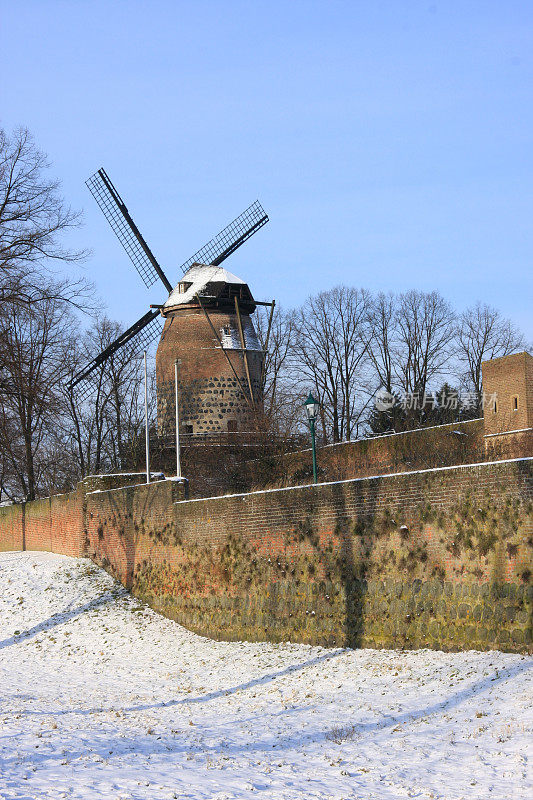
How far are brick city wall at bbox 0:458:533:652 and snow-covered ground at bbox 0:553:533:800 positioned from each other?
46cm

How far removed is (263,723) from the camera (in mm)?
10359

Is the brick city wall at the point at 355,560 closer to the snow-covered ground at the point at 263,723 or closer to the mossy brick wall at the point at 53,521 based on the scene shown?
the snow-covered ground at the point at 263,723

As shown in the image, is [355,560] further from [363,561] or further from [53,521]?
[53,521]

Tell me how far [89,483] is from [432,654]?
13.8 meters

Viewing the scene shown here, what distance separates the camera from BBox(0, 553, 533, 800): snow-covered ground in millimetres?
7641

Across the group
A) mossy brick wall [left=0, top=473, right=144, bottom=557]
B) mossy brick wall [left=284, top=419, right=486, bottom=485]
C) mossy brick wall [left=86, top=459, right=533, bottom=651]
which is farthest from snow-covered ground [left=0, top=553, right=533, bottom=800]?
mossy brick wall [left=284, top=419, right=486, bottom=485]

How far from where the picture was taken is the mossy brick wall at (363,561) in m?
11.5

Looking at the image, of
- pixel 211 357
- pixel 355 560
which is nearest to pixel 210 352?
pixel 211 357

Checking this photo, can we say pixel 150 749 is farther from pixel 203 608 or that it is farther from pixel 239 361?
pixel 239 361

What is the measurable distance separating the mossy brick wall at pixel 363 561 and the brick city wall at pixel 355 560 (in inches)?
0.7

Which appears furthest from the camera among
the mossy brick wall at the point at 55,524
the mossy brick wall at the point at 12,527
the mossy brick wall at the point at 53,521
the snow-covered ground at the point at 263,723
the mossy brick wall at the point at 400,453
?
the mossy brick wall at the point at 12,527

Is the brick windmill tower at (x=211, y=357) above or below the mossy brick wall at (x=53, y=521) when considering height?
above

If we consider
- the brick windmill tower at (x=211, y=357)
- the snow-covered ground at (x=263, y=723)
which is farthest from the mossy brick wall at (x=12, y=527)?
the snow-covered ground at (x=263, y=723)

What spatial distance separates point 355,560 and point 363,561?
0.19m
